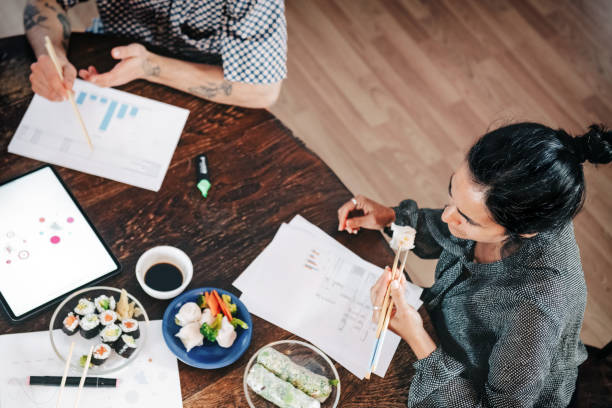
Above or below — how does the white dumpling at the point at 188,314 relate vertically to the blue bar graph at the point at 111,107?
below

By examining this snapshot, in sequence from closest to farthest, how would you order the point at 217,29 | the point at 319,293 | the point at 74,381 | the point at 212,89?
the point at 74,381, the point at 319,293, the point at 212,89, the point at 217,29

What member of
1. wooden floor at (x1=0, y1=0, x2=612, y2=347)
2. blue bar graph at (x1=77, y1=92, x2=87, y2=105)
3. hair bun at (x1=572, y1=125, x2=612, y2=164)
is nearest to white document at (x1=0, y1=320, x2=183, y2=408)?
blue bar graph at (x1=77, y1=92, x2=87, y2=105)

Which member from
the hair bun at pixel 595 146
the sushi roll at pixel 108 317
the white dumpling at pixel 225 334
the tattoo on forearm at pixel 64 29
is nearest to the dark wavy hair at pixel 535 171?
the hair bun at pixel 595 146

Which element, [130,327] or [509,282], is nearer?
[130,327]

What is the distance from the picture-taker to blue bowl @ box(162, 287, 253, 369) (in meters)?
1.25

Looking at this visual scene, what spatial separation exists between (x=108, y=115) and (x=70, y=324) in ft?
2.00

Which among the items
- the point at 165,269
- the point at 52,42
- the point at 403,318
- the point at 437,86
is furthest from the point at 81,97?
the point at 437,86

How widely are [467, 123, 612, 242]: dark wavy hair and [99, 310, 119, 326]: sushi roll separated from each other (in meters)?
0.89

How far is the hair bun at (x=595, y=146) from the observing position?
3.97ft

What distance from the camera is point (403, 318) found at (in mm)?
1391

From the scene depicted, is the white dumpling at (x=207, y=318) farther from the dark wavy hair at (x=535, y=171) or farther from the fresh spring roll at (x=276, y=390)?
the dark wavy hair at (x=535, y=171)

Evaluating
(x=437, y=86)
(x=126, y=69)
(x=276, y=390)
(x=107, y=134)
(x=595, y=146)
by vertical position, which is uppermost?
(x=595, y=146)

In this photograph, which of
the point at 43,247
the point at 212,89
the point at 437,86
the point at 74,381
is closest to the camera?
the point at 74,381

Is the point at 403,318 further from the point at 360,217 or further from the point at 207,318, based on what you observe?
the point at 207,318
